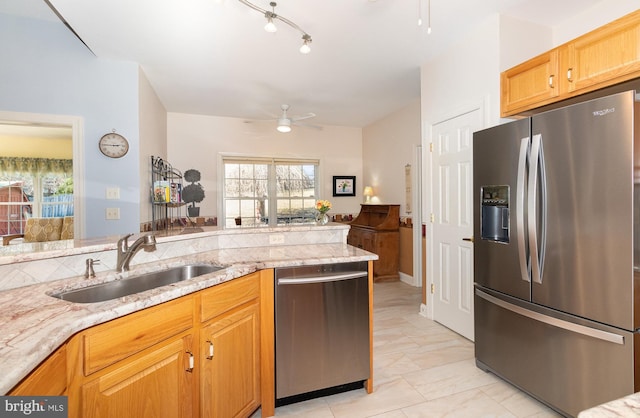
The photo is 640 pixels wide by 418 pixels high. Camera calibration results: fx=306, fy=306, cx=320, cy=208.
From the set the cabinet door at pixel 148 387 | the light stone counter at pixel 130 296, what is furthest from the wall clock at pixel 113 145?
the cabinet door at pixel 148 387

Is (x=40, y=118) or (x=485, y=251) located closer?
(x=485, y=251)

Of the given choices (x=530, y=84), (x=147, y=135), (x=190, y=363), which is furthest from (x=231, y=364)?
(x=147, y=135)

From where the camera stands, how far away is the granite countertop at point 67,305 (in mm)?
767

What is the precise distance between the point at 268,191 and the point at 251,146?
0.87m

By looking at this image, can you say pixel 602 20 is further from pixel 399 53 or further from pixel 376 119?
pixel 376 119

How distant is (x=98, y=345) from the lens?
1031 millimetres

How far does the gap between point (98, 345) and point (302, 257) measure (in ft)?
3.56

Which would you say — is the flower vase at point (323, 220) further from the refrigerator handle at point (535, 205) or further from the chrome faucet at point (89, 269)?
the chrome faucet at point (89, 269)

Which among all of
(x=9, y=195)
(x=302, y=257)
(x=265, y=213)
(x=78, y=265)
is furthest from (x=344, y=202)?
(x=9, y=195)

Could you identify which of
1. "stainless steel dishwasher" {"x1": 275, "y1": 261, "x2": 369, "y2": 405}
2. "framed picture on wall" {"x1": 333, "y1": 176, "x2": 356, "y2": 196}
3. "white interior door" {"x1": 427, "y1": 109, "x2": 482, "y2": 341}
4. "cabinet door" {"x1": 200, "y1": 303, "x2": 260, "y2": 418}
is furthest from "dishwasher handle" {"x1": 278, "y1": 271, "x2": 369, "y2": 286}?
"framed picture on wall" {"x1": 333, "y1": 176, "x2": 356, "y2": 196}

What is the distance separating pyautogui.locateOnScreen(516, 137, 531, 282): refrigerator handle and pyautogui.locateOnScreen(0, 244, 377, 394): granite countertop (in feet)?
2.96

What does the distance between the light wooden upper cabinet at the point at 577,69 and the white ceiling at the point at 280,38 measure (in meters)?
0.56

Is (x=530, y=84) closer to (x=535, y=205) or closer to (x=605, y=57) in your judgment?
(x=605, y=57)

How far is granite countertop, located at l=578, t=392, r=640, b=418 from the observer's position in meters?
0.56
